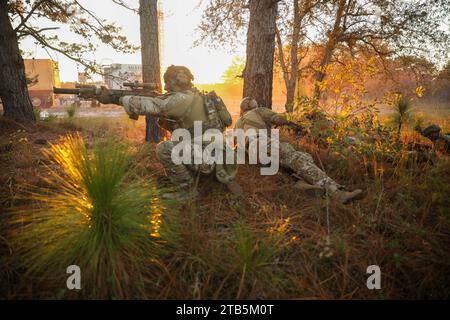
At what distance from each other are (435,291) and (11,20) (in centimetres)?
879

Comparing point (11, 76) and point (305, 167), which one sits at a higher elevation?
point (11, 76)

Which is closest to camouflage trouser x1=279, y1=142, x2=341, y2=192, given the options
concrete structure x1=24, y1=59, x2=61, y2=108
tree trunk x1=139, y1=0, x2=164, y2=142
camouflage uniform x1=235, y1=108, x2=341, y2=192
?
camouflage uniform x1=235, y1=108, x2=341, y2=192

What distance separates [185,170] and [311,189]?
1430 millimetres

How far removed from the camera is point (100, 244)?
1548 mm

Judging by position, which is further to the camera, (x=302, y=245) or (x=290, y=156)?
(x=290, y=156)

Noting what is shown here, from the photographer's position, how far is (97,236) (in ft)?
5.12

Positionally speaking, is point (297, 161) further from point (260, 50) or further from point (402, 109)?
point (402, 109)

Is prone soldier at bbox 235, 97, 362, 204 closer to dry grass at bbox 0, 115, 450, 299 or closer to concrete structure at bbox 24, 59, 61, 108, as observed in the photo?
dry grass at bbox 0, 115, 450, 299

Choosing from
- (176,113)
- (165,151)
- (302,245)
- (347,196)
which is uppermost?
(176,113)

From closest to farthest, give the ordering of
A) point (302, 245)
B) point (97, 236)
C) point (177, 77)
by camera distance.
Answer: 1. point (97, 236)
2. point (302, 245)
3. point (177, 77)

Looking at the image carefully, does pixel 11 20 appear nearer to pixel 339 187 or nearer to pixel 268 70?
pixel 268 70

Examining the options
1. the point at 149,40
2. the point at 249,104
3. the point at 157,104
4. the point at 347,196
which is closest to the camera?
the point at 347,196

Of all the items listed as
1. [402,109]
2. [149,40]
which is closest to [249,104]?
[149,40]
